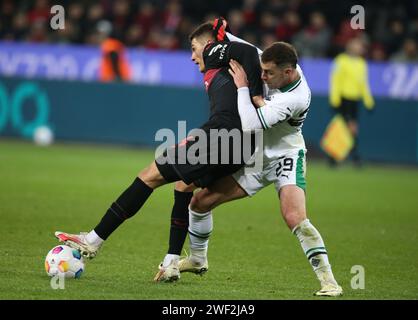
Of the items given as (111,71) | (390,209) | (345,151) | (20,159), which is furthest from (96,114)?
(390,209)

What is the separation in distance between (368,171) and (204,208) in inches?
400

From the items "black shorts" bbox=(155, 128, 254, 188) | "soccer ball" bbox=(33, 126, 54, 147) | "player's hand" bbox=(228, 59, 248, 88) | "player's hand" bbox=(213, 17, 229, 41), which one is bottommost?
"black shorts" bbox=(155, 128, 254, 188)

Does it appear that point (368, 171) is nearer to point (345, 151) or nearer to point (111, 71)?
point (345, 151)

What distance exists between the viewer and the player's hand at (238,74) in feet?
22.6

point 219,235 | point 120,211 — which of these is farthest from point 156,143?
point 120,211

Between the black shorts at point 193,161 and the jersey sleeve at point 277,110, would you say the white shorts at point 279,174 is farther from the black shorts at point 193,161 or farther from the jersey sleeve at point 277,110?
the jersey sleeve at point 277,110

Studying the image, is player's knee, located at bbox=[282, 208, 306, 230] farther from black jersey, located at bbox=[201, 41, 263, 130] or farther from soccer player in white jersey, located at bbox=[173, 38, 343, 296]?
black jersey, located at bbox=[201, 41, 263, 130]

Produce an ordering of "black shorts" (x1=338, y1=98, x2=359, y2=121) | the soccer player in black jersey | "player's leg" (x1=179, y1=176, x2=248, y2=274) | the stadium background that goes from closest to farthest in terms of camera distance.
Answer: the soccer player in black jersey < "player's leg" (x1=179, y1=176, x2=248, y2=274) < the stadium background < "black shorts" (x1=338, y1=98, x2=359, y2=121)

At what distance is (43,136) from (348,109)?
643 centimetres

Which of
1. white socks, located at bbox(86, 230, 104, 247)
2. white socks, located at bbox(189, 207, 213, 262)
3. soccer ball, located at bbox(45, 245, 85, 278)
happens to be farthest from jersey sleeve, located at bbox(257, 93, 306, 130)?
soccer ball, located at bbox(45, 245, 85, 278)

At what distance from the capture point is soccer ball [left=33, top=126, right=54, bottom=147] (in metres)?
19.4

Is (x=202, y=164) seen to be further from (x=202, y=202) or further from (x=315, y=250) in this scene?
(x=315, y=250)

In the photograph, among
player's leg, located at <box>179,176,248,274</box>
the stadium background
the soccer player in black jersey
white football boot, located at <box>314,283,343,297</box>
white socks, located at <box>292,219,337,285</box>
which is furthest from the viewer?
the stadium background

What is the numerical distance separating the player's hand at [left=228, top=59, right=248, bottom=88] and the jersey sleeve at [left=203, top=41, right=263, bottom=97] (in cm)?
4
